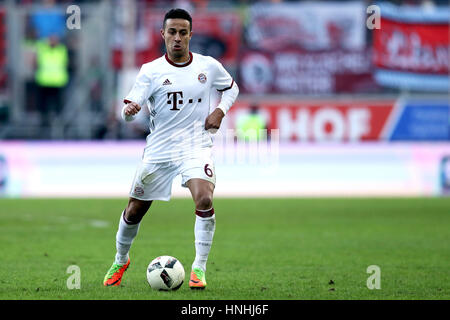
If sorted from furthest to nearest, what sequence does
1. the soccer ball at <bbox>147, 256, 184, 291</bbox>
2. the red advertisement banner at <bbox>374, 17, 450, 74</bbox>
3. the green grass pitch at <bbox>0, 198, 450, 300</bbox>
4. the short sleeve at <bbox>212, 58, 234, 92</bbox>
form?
1. the red advertisement banner at <bbox>374, 17, 450, 74</bbox>
2. the short sleeve at <bbox>212, 58, 234, 92</bbox>
3. the green grass pitch at <bbox>0, 198, 450, 300</bbox>
4. the soccer ball at <bbox>147, 256, 184, 291</bbox>

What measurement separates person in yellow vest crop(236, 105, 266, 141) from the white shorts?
615 inches

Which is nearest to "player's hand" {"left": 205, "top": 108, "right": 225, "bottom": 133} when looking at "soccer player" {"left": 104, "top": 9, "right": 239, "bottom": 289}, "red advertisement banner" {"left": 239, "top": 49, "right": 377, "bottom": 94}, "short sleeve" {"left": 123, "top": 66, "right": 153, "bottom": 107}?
"soccer player" {"left": 104, "top": 9, "right": 239, "bottom": 289}

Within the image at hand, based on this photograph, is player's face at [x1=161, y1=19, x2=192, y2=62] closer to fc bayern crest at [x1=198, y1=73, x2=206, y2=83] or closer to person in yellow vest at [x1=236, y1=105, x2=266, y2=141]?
fc bayern crest at [x1=198, y1=73, x2=206, y2=83]

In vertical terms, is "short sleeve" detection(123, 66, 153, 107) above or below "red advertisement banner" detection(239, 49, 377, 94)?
below

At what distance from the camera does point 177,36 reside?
323 inches

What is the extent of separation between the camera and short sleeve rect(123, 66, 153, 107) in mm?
8062

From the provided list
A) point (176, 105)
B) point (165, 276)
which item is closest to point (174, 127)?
point (176, 105)

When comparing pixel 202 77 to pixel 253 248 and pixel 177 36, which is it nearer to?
pixel 177 36

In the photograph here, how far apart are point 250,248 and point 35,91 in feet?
52.7

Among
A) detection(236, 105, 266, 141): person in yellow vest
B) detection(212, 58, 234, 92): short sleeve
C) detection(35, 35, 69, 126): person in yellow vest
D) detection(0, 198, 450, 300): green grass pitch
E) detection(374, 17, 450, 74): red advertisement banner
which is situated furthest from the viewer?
detection(35, 35, 69, 126): person in yellow vest
